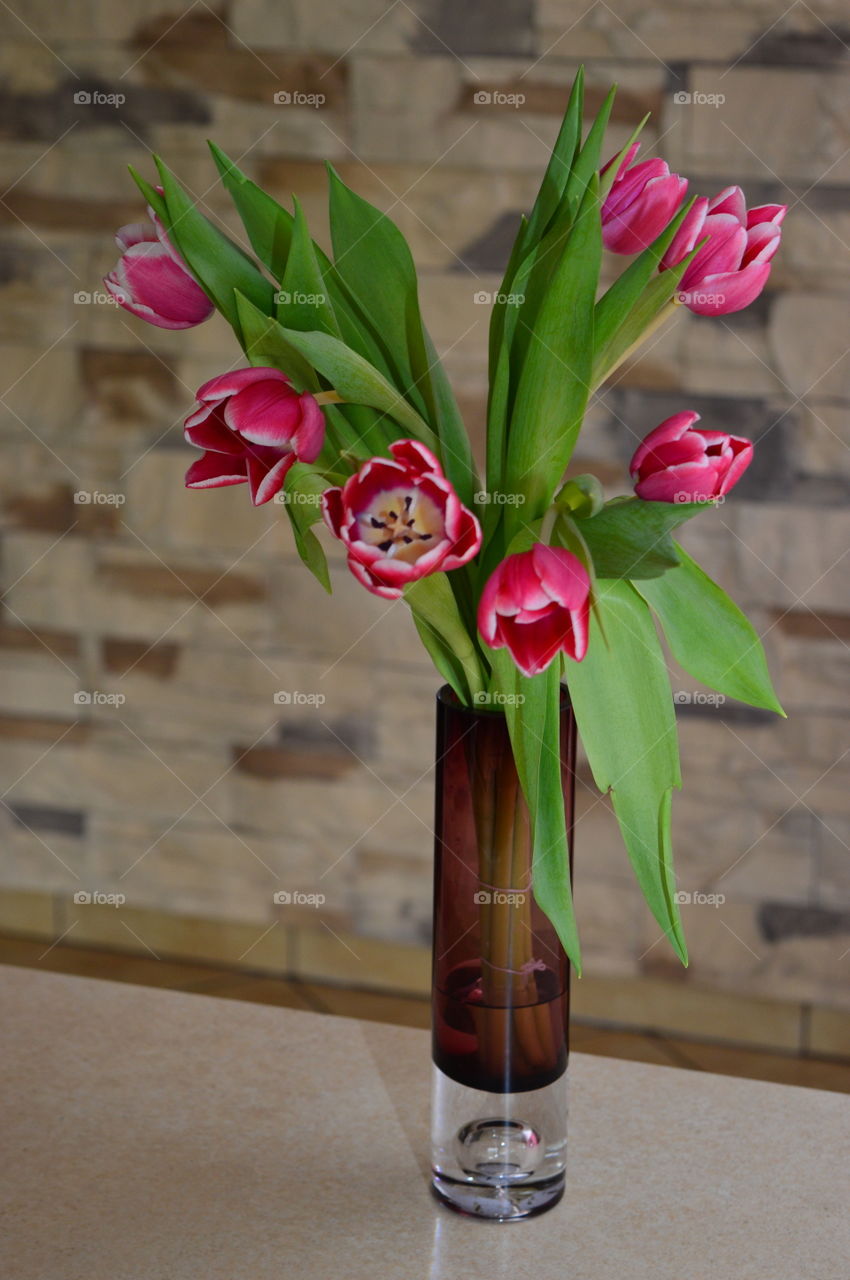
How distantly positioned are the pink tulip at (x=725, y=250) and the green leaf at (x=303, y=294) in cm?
19

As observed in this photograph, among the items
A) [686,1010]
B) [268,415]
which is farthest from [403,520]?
[686,1010]

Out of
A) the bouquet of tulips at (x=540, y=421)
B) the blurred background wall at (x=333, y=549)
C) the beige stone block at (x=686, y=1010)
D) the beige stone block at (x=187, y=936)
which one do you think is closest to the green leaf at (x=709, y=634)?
the bouquet of tulips at (x=540, y=421)

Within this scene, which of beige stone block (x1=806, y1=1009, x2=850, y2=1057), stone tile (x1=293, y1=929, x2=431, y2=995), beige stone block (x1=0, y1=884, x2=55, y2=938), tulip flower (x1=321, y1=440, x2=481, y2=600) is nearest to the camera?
tulip flower (x1=321, y1=440, x2=481, y2=600)

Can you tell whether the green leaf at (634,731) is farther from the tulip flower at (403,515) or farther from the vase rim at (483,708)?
the tulip flower at (403,515)

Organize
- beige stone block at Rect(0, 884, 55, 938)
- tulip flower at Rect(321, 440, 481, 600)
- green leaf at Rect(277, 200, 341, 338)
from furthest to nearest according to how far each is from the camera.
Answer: beige stone block at Rect(0, 884, 55, 938)
green leaf at Rect(277, 200, 341, 338)
tulip flower at Rect(321, 440, 481, 600)

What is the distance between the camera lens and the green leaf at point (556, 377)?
706 mm

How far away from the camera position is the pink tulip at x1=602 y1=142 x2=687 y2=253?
748 millimetres

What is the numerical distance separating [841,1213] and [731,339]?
1.14 meters

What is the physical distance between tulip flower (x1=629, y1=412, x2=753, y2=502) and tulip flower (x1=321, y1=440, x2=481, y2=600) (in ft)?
0.42

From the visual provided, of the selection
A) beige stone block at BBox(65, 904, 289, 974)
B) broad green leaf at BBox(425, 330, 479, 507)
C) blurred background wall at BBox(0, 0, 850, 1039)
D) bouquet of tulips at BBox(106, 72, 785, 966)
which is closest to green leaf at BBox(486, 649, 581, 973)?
bouquet of tulips at BBox(106, 72, 785, 966)

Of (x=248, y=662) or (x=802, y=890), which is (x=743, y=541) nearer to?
(x=802, y=890)

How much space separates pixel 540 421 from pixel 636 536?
9 cm

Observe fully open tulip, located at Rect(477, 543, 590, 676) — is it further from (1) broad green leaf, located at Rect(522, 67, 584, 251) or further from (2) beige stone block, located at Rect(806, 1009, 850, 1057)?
(2) beige stone block, located at Rect(806, 1009, 850, 1057)

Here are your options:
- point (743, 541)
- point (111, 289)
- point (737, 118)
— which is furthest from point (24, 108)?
point (111, 289)
